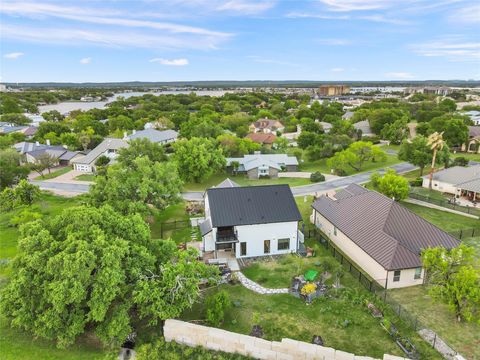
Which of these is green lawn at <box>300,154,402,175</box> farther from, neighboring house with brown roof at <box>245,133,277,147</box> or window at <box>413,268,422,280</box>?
window at <box>413,268,422,280</box>

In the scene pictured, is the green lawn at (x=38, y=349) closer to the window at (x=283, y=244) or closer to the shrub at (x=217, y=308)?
the shrub at (x=217, y=308)

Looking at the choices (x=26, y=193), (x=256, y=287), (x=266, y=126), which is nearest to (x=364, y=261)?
(x=256, y=287)

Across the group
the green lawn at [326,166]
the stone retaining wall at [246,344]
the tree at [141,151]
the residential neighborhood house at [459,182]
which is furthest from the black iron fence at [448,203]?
the tree at [141,151]

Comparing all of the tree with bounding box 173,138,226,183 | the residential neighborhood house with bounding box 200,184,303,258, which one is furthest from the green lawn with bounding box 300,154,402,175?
the residential neighborhood house with bounding box 200,184,303,258

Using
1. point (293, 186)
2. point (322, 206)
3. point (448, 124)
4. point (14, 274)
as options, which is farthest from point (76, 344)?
point (448, 124)

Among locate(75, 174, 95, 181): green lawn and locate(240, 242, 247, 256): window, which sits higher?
locate(240, 242, 247, 256): window

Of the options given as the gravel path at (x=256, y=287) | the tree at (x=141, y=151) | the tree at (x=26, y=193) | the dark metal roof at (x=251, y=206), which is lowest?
the gravel path at (x=256, y=287)
